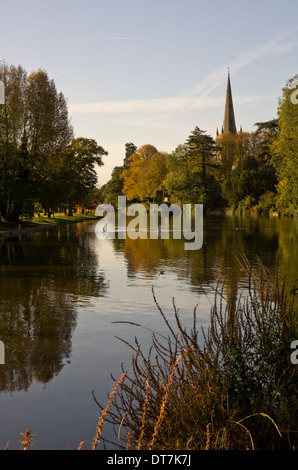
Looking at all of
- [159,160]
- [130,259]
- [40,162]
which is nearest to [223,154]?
[159,160]

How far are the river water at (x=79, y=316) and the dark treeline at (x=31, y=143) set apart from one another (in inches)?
797

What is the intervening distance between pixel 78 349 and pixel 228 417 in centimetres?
480

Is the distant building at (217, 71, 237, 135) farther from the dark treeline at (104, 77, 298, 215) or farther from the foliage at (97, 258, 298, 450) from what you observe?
the foliage at (97, 258, 298, 450)

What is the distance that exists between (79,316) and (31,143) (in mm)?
42145

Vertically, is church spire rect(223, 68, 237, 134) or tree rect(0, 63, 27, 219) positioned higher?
church spire rect(223, 68, 237, 134)

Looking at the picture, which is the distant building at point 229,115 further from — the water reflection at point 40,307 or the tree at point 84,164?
the water reflection at point 40,307

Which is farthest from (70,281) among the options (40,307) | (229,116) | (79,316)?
(229,116)

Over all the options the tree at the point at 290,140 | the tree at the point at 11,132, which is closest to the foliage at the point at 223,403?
the tree at the point at 11,132

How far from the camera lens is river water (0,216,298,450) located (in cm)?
596

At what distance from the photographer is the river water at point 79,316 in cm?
596

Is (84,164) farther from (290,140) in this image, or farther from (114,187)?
(114,187)

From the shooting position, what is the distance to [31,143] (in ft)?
165

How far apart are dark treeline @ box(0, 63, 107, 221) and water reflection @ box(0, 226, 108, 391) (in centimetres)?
2088

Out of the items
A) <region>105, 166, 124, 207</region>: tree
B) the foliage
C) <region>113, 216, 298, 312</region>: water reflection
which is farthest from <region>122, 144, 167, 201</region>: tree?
the foliage
